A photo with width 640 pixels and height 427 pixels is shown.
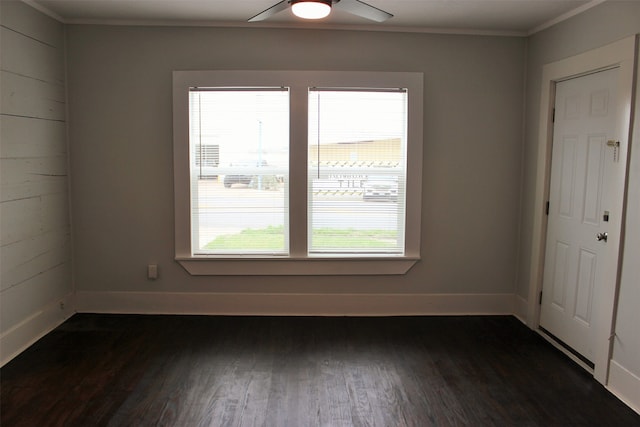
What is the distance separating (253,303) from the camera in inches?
168

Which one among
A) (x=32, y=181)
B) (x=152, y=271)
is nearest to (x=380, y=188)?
(x=152, y=271)

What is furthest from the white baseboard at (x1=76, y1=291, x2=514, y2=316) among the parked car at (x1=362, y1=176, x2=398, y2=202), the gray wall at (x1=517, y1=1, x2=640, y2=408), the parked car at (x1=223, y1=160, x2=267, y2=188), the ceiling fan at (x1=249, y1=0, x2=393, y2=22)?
the ceiling fan at (x1=249, y1=0, x2=393, y2=22)

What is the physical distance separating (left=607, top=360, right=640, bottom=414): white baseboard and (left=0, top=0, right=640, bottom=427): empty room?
29cm

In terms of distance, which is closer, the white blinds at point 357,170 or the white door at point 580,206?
the white door at point 580,206

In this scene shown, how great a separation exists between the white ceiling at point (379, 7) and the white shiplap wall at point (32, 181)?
31 centimetres

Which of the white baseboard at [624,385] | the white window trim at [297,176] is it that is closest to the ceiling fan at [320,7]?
the white window trim at [297,176]

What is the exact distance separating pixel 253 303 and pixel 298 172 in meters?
1.20

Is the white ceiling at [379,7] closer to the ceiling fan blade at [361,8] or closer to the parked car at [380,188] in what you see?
the ceiling fan blade at [361,8]

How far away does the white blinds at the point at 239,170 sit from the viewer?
4070mm

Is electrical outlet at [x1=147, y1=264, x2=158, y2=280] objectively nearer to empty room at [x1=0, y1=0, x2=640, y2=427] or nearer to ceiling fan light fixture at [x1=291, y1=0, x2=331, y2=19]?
empty room at [x1=0, y1=0, x2=640, y2=427]

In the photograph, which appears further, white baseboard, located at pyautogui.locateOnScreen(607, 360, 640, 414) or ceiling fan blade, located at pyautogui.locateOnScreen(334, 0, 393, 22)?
white baseboard, located at pyautogui.locateOnScreen(607, 360, 640, 414)

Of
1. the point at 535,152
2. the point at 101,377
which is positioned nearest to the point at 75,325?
the point at 101,377

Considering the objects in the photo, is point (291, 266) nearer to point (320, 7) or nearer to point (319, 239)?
point (319, 239)

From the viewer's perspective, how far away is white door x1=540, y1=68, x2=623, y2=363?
10.3ft
